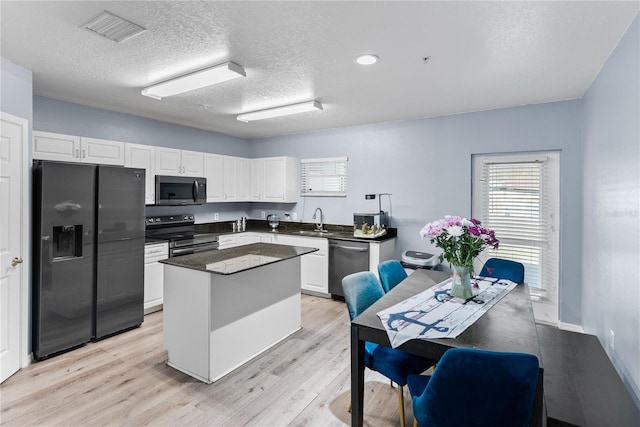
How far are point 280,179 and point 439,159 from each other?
8.46 feet

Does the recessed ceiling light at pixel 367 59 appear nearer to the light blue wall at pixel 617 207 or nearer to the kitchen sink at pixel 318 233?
the light blue wall at pixel 617 207

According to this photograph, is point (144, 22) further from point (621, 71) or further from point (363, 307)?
point (621, 71)

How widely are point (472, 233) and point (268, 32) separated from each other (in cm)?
194

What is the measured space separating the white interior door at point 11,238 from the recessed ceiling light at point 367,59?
277 cm

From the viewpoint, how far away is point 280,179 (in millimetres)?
5742

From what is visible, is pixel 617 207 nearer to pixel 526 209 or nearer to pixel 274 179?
pixel 526 209

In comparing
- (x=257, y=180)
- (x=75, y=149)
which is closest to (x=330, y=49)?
(x=75, y=149)

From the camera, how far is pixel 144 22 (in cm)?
215

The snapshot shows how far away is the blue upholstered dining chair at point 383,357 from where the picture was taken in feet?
6.72

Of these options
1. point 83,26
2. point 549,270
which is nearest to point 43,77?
A: point 83,26

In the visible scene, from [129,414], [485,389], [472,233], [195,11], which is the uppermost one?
[195,11]

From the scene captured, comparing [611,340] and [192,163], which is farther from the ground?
[192,163]

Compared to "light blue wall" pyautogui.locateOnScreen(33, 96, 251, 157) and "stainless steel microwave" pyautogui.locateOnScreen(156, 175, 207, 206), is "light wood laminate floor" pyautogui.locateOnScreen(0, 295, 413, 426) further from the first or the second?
"light blue wall" pyautogui.locateOnScreen(33, 96, 251, 157)

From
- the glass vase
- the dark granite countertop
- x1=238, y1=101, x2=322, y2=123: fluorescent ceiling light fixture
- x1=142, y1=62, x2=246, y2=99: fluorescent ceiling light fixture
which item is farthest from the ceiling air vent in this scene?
the dark granite countertop
